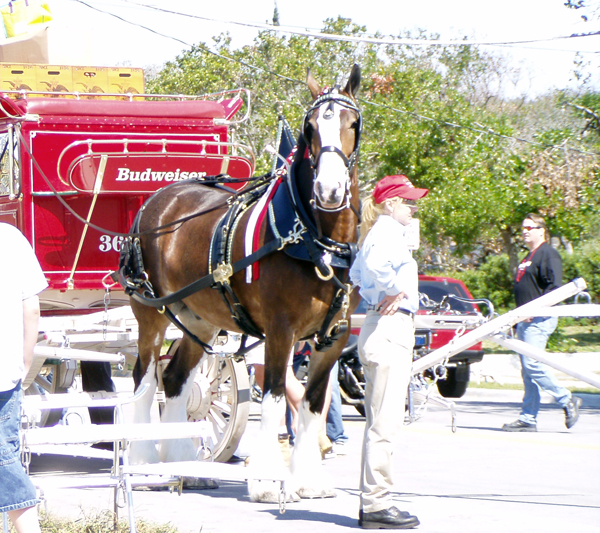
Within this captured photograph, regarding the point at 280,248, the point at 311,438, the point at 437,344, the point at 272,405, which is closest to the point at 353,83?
the point at 280,248

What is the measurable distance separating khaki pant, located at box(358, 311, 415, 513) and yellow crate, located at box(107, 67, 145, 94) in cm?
536

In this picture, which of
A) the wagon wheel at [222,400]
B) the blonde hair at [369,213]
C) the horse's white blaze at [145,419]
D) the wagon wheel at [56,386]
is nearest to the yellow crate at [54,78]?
the wagon wheel at [56,386]

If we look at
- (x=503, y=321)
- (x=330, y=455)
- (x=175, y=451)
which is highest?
(x=503, y=321)

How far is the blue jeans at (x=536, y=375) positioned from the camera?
967cm

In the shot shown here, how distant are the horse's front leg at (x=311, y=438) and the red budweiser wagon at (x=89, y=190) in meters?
1.67

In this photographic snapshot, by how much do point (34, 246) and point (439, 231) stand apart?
16.9 metres

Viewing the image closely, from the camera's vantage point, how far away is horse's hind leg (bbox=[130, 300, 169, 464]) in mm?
7266

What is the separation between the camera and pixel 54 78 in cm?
984

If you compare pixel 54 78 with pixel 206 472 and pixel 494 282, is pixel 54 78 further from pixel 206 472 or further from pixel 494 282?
pixel 494 282

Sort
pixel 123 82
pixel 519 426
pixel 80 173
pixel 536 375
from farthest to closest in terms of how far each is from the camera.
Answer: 1. pixel 519 426
2. pixel 123 82
3. pixel 536 375
4. pixel 80 173

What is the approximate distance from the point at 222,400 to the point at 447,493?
2532 millimetres

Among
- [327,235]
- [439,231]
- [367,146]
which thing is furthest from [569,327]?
[327,235]

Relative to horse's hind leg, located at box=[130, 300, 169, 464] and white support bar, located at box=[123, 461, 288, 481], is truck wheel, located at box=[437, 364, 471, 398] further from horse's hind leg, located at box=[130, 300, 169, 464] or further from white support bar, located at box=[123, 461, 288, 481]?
white support bar, located at box=[123, 461, 288, 481]

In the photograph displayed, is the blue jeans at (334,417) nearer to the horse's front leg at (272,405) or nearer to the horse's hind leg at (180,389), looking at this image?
the horse's hind leg at (180,389)
